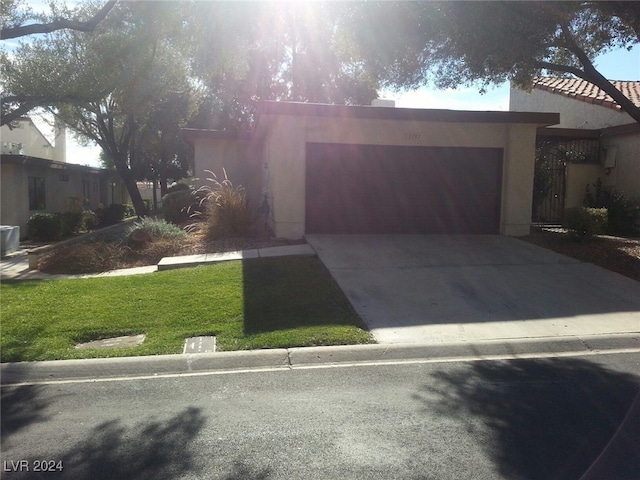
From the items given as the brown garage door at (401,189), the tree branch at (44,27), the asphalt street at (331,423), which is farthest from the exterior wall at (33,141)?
the asphalt street at (331,423)

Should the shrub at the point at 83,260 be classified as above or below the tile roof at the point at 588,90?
below

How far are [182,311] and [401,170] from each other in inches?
283

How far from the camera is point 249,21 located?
11.1 meters

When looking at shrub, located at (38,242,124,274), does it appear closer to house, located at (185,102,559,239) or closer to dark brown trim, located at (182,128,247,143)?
house, located at (185,102,559,239)

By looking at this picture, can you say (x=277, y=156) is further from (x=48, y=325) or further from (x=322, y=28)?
(x=48, y=325)

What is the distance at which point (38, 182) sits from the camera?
23.3 metres

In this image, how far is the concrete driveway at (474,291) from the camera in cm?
693

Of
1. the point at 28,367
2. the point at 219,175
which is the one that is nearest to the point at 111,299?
the point at 28,367

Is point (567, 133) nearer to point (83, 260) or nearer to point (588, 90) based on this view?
point (588, 90)

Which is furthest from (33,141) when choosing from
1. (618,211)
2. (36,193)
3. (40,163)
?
(618,211)

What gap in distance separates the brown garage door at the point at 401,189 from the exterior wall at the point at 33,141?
22126 millimetres

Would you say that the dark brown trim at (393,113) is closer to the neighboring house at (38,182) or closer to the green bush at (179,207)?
the green bush at (179,207)

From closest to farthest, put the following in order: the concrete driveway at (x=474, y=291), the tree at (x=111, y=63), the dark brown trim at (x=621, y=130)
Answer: the concrete driveway at (x=474, y=291)
the tree at (x=111, y=63)
the dark brown trim at (x=621, y=130)

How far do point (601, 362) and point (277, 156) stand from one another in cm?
828
